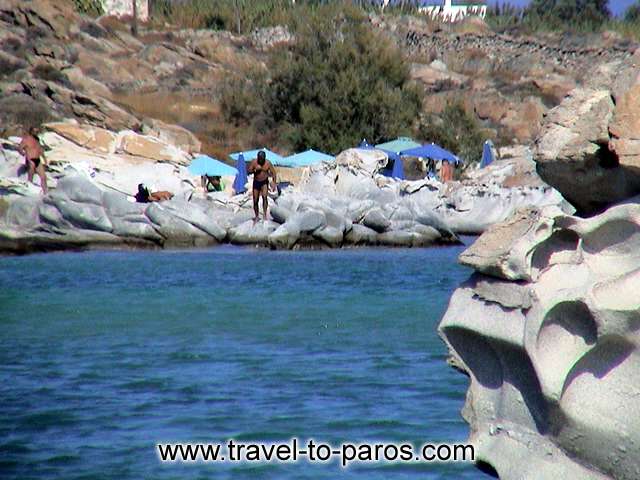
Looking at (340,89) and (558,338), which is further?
(340,89)

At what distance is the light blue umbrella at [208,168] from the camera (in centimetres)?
3166

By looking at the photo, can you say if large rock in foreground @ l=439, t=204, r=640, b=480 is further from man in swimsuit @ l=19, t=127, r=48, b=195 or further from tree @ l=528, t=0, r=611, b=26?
tree @ l=528, t=0, r=611, b=26

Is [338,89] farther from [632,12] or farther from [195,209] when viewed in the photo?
[632,12]

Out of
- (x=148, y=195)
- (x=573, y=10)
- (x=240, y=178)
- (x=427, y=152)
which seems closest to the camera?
(x=148, y=195)

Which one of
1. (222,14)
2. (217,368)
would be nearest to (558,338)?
(217,368)

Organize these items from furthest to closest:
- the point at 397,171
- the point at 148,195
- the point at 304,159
→ the point at 304,159 < the point at 397,171 < the point at 148,195

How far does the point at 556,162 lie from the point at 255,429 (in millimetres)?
3600

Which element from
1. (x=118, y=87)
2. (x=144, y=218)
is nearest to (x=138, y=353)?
(x=144, y=218)

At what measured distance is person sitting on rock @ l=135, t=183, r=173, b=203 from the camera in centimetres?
2681

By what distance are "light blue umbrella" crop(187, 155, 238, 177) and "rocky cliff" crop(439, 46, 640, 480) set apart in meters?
26.7

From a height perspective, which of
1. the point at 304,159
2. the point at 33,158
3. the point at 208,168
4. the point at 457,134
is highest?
the point at 457,134

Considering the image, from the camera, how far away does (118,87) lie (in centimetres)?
5138

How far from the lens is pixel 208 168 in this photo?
3212 cm

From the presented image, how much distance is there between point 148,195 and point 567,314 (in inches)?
907
